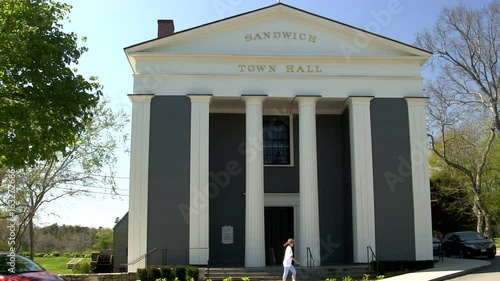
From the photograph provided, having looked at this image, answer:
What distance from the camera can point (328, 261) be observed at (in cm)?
2403

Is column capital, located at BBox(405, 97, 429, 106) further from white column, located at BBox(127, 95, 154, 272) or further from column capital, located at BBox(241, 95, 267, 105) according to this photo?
white column, located at BBox(127, 95, 154, 272)

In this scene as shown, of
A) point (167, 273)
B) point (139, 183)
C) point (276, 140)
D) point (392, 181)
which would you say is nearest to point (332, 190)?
point (392, 181)

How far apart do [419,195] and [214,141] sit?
9.57 metres

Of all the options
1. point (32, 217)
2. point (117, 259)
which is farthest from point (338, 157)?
point (32, 217)

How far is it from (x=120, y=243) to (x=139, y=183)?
7.94m

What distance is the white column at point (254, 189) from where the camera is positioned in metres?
21.5

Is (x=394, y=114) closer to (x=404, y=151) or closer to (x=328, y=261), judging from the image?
(x=404, y=151)

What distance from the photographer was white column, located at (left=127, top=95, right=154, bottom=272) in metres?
21.3

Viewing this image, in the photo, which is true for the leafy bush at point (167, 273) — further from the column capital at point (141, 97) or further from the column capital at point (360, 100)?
the column capital at point (360, 100)

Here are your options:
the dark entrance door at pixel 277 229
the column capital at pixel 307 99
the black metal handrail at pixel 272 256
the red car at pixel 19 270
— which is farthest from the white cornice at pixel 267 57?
the red car at pixel 19 270

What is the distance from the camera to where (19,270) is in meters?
12.4

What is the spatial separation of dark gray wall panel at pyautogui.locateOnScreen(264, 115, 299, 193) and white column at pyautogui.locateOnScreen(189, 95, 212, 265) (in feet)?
12.5

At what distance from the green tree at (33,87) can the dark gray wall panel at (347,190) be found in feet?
42.8

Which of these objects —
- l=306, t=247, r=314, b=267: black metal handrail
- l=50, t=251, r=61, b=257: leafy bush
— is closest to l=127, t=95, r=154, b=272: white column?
l=306, t=247, r=314, b=267: black metal handrail
